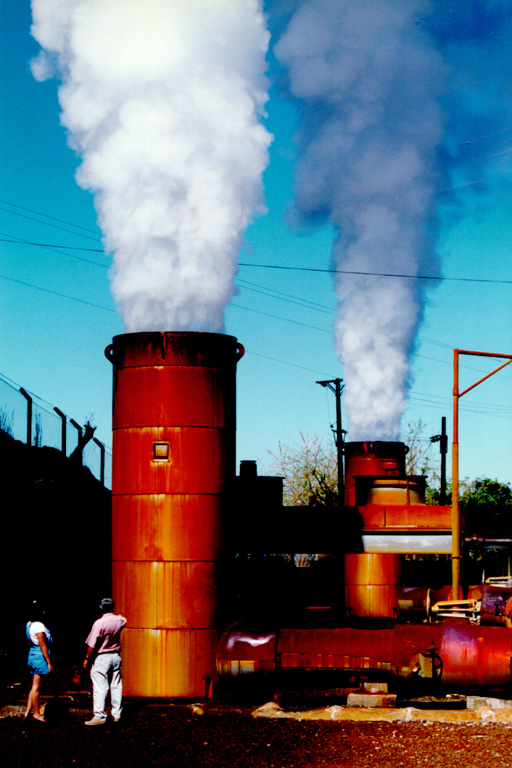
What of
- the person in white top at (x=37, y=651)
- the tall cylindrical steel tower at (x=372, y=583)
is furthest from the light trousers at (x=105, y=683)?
Answer: the tall cylindrical steel tower at (x=372, y=583)

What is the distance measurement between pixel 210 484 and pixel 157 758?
21.6 ft

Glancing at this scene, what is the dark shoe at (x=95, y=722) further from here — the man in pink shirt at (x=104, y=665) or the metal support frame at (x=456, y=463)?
the metal support frame at (x=456, y=463)

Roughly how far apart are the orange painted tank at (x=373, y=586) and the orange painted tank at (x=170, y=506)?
16.1 metres

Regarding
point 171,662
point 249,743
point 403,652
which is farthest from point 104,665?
point 403,652

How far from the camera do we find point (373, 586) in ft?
106

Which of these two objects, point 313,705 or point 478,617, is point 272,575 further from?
point 313,705

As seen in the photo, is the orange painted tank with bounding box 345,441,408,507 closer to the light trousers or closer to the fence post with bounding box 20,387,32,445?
the fence post with bounding box 20,387,32,445

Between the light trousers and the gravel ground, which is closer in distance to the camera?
the gravel ground

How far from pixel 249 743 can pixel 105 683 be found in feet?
8.17

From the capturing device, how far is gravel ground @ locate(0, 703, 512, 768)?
35.6ft

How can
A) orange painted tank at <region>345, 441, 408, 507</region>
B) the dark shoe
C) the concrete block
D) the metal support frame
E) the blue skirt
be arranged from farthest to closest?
orange painted tank at <region>345, 441, 408, 507</region> < the metal support frame < the concrete block < the dark shoe < the blue skirt

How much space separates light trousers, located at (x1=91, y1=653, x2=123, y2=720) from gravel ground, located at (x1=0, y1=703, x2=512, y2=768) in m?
0.24

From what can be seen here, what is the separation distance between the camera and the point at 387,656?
50.8 feet

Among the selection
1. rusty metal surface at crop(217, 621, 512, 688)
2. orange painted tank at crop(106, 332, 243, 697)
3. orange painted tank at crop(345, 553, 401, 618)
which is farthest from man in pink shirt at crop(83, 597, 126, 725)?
orange painted tank at crop(345, 553, 401, 618)
